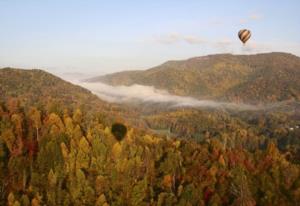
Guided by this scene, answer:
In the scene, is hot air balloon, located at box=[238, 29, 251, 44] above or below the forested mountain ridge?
above

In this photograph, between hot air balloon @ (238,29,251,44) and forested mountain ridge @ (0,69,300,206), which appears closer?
hot air balloon @ (238,29,251,44)

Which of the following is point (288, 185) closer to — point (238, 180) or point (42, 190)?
point (238, 180)

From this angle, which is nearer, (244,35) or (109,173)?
(244,35)

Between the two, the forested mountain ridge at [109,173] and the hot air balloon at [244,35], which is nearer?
the hot air balloon at [244,35]

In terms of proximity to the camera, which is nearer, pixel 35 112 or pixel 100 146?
pixel 100 146

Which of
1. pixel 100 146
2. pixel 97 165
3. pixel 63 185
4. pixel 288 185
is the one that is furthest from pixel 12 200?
pixel 288 185

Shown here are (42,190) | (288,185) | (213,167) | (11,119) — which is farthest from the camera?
(11,119)

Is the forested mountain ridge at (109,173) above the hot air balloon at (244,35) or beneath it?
beneath

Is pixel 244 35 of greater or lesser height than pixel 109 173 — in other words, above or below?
above
